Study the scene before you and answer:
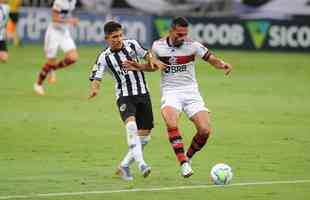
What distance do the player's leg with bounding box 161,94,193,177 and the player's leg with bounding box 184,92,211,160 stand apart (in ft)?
0.59

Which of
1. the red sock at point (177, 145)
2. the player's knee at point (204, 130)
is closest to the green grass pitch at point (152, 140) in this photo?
the red sock at point (177, 145)

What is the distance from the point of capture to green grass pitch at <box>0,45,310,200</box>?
43.6ft

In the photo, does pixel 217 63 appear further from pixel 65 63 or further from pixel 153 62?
pixel 65 63

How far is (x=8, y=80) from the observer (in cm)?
2880

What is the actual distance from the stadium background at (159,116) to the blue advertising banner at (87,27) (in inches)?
1.6

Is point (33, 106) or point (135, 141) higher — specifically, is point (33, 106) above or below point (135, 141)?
below

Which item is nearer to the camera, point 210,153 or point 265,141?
point 210,153

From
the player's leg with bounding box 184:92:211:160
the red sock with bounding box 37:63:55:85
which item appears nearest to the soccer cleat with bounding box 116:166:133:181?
A: the player's leg with bounding box 184:92:211:160

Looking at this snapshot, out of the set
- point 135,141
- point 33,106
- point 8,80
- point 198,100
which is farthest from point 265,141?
point 8,80

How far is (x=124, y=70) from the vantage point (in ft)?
46.0

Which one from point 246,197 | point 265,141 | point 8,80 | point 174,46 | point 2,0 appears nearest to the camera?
point 246,197

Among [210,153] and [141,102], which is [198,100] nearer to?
[141,102]

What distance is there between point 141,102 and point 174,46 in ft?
3.39

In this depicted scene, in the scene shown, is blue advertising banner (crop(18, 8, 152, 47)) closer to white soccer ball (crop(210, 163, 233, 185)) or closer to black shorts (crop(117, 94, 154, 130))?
black shorts (crop(117, 94, 154, 130))
